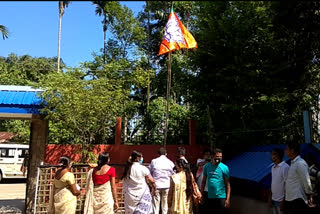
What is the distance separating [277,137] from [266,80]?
1940 millimetres

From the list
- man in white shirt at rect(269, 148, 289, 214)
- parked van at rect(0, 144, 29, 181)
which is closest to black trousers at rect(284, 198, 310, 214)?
man in white shirt at rect(269, 148, 289, 214)

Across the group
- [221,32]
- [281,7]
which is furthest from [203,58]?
[281,7]

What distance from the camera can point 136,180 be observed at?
4.65 meters

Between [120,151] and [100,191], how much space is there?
5.68 m

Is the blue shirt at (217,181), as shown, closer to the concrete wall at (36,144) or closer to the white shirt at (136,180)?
the white shirt at (136,180)

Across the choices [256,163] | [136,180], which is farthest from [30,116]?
[256,163]

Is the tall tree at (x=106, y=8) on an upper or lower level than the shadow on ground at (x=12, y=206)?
upper

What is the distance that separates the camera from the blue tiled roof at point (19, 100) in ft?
26.6

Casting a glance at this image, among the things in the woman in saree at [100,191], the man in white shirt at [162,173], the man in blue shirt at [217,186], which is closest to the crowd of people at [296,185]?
the man in blue shirt at [217,186]

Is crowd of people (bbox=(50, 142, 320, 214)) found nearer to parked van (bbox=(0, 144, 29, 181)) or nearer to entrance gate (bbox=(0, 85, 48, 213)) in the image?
entrance gate (bbox=(0, 85, 48, 213))

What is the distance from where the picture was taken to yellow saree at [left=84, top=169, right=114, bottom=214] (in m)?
4.54

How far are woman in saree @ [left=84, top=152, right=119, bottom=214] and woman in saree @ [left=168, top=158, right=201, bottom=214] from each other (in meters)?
0.97

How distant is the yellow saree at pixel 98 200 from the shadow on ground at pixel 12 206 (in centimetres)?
497

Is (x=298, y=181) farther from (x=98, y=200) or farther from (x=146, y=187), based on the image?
(x=98, y=200)
